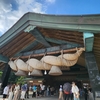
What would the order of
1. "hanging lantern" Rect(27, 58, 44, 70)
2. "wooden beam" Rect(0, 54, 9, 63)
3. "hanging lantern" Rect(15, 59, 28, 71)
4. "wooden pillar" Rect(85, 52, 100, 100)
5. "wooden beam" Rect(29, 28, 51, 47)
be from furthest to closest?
"wooden beam" Rect(0, 54, 9, 63), "hanging lantern" Rect(15, 59, 28, 71), "hanging lantern" Rect(27, 58, 44, 70), "wooden beam" Rect(29, 28, 51, 47), "wooden pillar" Rect(85, 52, 100, 100)

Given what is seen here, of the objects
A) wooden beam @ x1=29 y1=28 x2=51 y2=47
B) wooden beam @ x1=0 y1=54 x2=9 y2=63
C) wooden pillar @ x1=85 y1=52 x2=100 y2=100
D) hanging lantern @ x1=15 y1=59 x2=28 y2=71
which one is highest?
wooden beam @ x1=29 y1=28 x2=51 y2=47

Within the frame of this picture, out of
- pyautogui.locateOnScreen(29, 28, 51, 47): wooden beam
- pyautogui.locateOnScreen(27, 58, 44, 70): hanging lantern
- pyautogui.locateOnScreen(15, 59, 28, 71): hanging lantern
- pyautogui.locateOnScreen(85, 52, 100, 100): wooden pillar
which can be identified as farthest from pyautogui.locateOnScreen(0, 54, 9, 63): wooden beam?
pyautogui.locateOnScreen(85, 52, 100, 100): wooden pillar

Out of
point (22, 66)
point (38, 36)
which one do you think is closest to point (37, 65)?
point (22, 66)

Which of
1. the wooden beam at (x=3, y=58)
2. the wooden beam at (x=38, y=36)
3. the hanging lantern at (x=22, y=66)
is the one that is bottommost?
the hanging lantern at (x=22, y=66)

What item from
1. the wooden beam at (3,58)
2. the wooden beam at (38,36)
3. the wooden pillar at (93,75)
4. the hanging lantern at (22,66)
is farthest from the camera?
the wooden beam at (3,58)

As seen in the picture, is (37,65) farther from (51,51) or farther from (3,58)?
(3,58)

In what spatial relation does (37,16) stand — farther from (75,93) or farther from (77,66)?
(77,66)

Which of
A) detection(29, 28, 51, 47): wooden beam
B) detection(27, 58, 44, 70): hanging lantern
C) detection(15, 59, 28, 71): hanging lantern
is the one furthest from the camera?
detection(15, 59, 28, 71): hanging lantern

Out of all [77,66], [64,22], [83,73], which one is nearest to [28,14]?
[64,22]

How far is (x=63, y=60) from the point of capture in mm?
7930

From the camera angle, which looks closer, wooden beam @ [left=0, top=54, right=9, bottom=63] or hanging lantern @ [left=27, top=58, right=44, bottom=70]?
hanging lantern @ [left=27, top=58, right=44, bottom=70]

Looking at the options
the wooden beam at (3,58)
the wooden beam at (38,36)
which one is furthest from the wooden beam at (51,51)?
the wooden beam at (3,58)

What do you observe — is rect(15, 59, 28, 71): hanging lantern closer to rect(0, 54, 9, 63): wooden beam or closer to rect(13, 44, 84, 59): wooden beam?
rect(13, 44, 84, 59): wooden beam

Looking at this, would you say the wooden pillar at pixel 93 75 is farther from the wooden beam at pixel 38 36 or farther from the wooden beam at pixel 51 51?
the wooden beam at pixel 38 36
